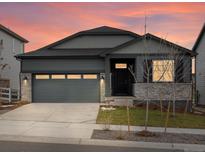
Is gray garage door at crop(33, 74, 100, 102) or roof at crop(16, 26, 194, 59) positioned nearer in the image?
roof at crop(16, 26, 194, 59)

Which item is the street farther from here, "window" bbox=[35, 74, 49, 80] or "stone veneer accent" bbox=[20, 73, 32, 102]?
"window" bbox=[35, 74, 49, 80]

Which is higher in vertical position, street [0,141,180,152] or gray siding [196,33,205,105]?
gray siding [196,33,205,105]

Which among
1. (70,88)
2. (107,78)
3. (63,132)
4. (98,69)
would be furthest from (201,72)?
(63,132)

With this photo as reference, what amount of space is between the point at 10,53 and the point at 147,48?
1563cm

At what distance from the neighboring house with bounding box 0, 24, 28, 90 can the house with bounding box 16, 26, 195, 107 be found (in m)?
6.54

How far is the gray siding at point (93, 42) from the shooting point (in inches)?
968

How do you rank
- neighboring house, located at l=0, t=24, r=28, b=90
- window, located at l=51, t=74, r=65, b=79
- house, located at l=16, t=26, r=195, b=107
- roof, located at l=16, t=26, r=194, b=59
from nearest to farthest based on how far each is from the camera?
house, located at l=16, t=26, r=195, b=107, roof, located at l=16, t=26, r=194, b=59, window, located at l=51, t=74, r=65, b=79, neighboring house, located at l=0, t=24, r=28, b=90

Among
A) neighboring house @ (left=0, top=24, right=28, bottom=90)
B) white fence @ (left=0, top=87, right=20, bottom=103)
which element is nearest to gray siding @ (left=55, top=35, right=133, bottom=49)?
white fence @ (left=0, top=87, right=20, bottom=103)

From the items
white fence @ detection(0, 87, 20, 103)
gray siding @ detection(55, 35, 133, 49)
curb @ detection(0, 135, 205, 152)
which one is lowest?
curb @ detection(0, 135, 205, 152)

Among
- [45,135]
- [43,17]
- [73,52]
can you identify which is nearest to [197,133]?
[45,135]

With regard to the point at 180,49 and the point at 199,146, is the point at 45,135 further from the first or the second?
the point at 180,49

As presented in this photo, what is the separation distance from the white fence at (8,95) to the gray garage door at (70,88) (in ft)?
7.79

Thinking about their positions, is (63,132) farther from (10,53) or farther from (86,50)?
(10,53)

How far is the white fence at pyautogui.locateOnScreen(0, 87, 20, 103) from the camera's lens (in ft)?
74.2
